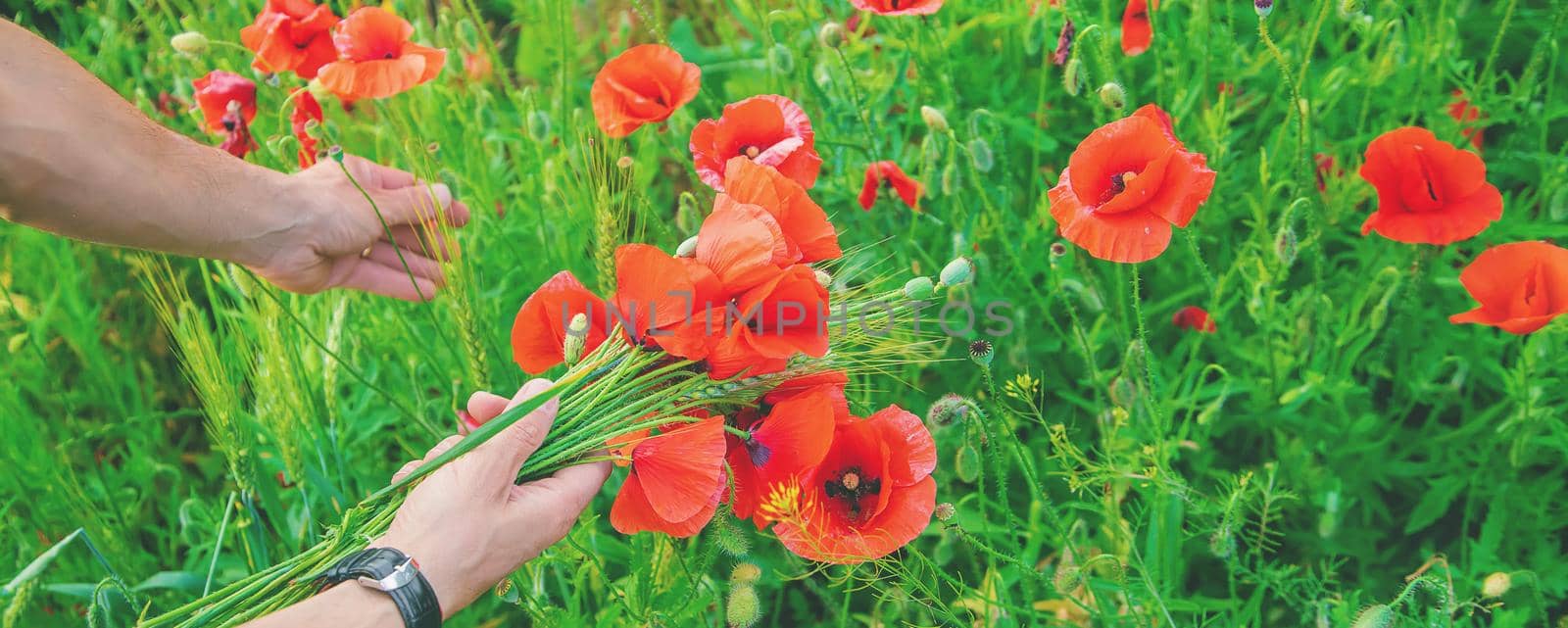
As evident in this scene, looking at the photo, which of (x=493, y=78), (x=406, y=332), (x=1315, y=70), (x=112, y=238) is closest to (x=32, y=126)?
(x=112, y=238)

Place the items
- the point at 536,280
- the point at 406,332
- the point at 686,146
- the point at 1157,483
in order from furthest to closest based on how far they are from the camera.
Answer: the point at 686,146, the point at 536,280, the point at 406,332, the point at 1157,483

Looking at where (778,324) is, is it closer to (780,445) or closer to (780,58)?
(780,445)

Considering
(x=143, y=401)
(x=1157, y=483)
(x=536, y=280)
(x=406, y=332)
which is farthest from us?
(x=143, y=401)

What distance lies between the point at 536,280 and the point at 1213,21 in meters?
1.53

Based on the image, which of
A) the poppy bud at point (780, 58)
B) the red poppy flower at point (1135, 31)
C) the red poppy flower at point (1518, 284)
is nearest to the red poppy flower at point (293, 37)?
the poppy bud at point (780, 58)

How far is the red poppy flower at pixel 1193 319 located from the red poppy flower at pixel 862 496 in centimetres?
77

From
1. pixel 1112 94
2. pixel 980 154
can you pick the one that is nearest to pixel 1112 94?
pixel 1112 94

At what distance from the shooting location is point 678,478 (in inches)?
49.6

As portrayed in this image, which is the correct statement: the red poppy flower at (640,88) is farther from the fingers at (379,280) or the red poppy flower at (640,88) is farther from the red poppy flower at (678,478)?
the red poppy flower at (678,478)

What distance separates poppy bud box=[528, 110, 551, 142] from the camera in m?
2.06

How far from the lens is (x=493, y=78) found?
3113 millimetres

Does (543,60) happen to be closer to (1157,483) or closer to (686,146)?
(686,146)

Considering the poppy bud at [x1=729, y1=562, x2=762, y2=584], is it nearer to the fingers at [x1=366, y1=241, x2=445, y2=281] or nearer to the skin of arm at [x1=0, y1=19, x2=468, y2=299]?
the skin of arm at [x1=0, y1=19, x2=468, y2=299]

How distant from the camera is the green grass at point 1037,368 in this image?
5.43ft
